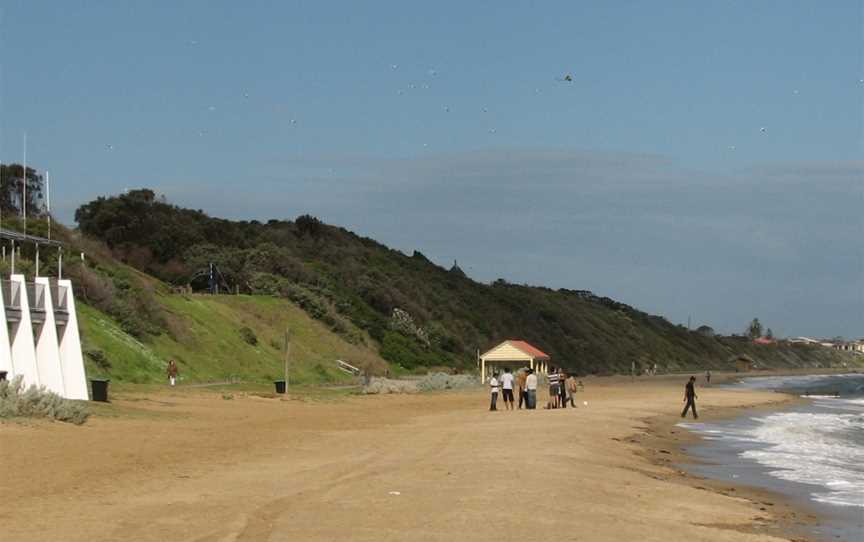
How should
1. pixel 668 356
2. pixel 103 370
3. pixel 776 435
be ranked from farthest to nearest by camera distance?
1. pixel 668 356
2. pixel 103 370
3. pixel 776 435

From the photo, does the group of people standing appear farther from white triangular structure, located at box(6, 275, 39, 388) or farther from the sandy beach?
white triangular structure, located at box(6, 275, 39, 388)

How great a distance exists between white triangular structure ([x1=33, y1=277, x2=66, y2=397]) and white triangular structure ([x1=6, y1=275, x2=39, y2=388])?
1.00 metres

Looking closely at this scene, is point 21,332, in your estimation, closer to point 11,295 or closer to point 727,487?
point 11,295

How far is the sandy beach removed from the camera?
12203mm

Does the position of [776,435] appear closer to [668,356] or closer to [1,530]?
[1,530]

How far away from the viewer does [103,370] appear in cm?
4106

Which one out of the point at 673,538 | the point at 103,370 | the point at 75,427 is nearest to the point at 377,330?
the point at 103,370

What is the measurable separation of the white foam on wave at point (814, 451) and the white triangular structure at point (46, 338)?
16369 mm

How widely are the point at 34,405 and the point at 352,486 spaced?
9.24m

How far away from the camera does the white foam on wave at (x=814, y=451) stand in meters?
20.6

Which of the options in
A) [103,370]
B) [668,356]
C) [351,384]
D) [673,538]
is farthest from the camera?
[668,356]

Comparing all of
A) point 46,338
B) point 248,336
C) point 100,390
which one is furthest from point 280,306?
point 46,338

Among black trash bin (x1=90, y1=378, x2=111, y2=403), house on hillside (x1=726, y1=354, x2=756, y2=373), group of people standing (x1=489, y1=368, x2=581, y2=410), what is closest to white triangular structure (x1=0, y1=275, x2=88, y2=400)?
black trash bin (x1=90, y1=378, x2=111, y2=403)

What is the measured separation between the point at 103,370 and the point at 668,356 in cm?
11842
